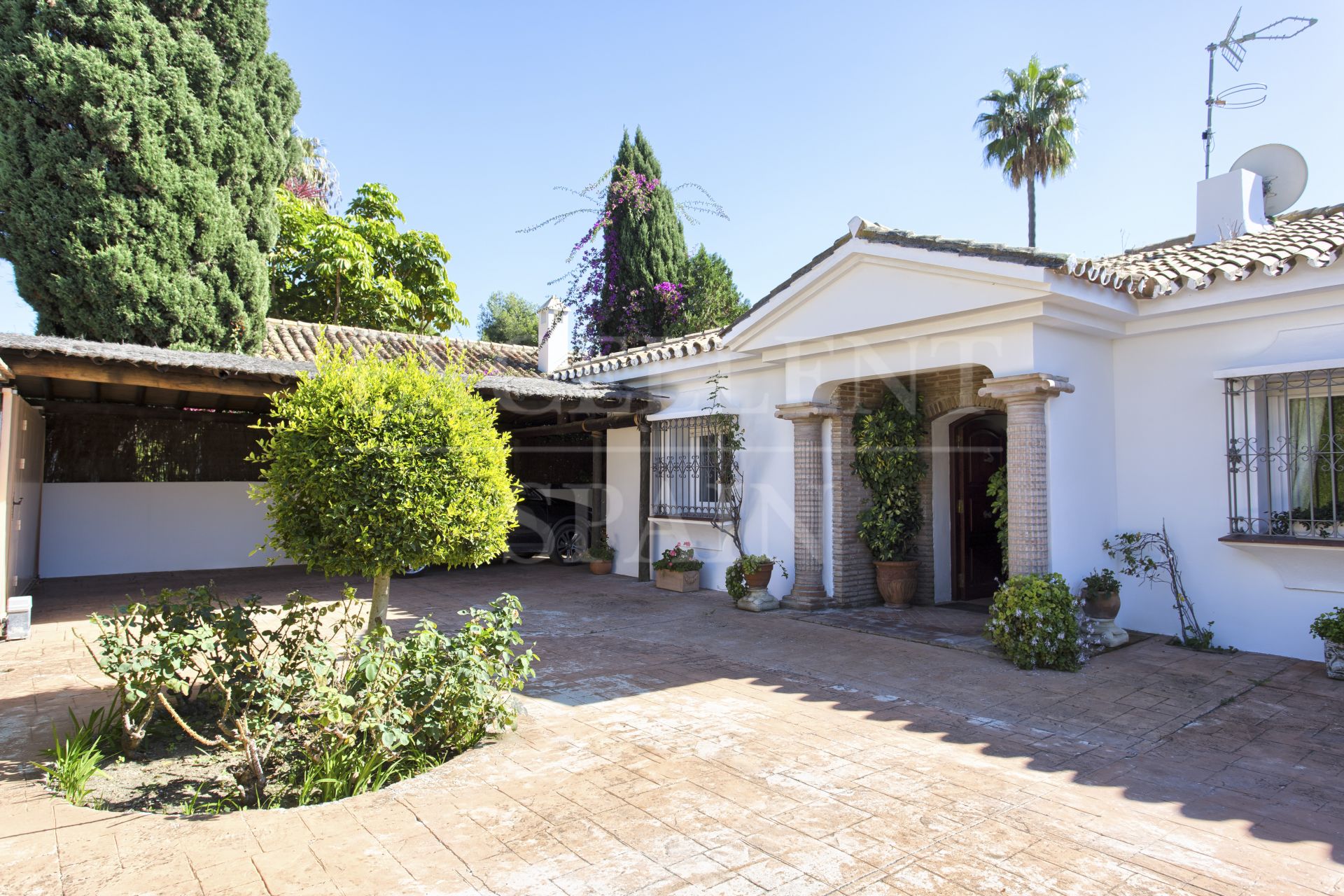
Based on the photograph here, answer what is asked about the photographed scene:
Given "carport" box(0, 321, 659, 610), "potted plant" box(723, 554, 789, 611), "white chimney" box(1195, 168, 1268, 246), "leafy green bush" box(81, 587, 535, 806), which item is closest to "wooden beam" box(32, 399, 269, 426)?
"carport" box(0, 321, 659, 610)

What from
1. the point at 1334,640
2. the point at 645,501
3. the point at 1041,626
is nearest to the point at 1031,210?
the point at 645,501

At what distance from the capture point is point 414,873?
296 centimetres

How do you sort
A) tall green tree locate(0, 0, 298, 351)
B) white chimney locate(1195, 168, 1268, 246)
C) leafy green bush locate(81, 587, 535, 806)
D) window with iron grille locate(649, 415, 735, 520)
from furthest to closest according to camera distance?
1. tall green tree locate(0, 0, 298, 351)
2. window with iron grille locate(649, 415, 735, 520)
3. white chimney locate(1195, 168, 1268, 246)
4. leafy green bush locate(81, 587, 535, 806)

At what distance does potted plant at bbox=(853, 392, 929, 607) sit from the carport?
11.2ft

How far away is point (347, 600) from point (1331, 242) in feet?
25.4

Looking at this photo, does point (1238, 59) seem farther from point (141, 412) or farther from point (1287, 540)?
point (141, 412)

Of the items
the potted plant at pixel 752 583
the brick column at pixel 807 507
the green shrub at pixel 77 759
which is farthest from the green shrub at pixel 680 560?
the green shrub at pixel 77 759

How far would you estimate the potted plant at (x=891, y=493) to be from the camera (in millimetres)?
8766

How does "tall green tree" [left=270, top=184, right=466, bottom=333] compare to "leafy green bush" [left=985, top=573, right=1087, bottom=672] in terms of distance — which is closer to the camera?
"leafy green bush" [left=985, top=573, right=1087, bottom=672]

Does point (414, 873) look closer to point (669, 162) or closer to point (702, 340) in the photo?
point (702, 340)

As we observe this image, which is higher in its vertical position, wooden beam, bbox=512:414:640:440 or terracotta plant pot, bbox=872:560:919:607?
wooden beam, bbox=512:414:640:440

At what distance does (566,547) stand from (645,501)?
9.63 ft

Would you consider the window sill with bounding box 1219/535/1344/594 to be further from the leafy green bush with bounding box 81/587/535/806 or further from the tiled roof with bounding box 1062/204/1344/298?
the leafy green bush with bounding box 81/587/535/806

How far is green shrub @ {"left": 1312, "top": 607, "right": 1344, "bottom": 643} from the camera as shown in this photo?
568 centimetres
